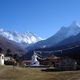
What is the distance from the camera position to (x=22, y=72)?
194 ft

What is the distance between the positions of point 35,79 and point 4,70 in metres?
12.7

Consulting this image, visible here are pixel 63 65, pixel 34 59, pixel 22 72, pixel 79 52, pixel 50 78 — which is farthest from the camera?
pixel 34 59

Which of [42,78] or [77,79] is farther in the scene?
[42,78]

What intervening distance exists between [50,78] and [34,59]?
71.7 meters

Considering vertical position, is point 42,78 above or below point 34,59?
below

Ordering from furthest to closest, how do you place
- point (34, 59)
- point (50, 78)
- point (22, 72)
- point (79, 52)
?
point (34, 59) < point (79, 52) < point (22, 72) < point (50, 78)

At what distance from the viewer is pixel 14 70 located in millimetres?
60750

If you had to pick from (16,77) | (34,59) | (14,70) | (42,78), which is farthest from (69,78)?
(34,59)

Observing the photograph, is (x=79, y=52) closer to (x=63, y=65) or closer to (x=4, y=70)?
(x=63, y=65)

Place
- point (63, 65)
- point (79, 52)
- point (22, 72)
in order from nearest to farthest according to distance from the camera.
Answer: point (22, 72) → point (63, 65) → point (79, 52)

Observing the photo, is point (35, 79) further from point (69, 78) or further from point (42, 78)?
point (69, 78)

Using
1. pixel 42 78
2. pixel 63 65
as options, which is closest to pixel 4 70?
A: pixel 42 78

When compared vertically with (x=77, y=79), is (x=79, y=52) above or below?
above

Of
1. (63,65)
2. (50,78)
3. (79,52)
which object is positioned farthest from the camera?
(79,52)
